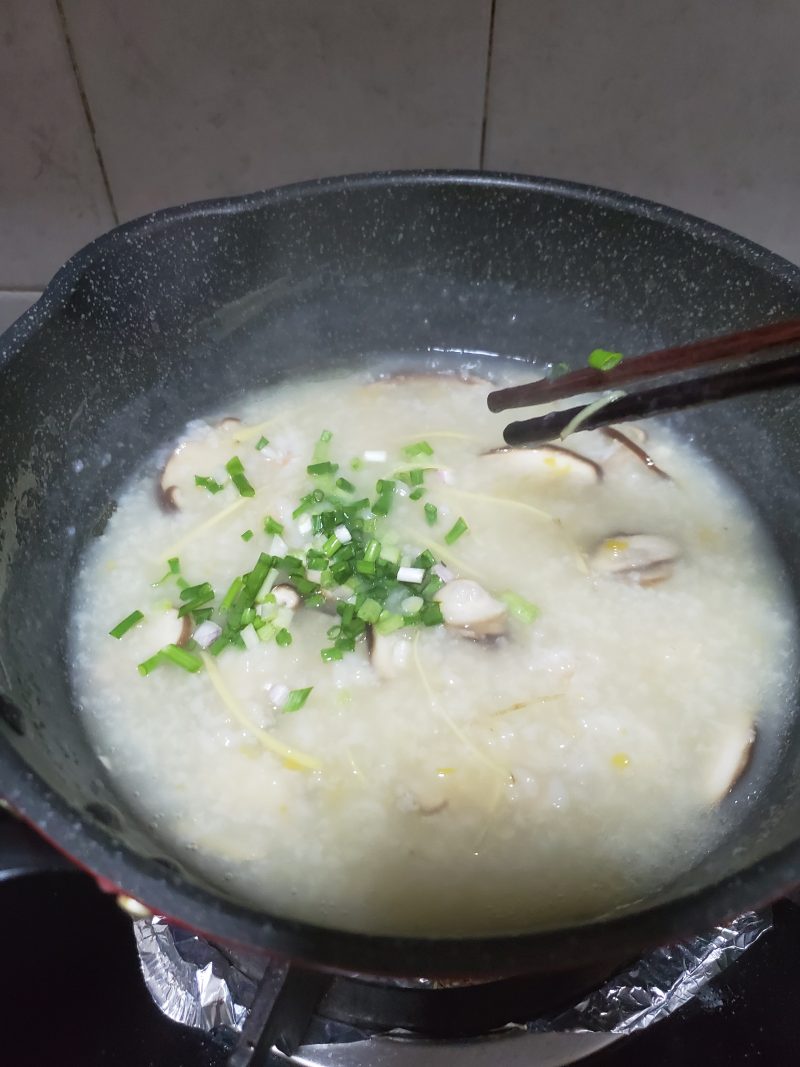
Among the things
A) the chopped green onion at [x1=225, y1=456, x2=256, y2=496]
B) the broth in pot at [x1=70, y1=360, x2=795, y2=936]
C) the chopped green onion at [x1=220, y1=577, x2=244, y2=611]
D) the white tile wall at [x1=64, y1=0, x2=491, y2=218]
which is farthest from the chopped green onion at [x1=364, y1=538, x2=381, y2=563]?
the white tile wall at [x1=64, y1=0, x2=491, y2=218]

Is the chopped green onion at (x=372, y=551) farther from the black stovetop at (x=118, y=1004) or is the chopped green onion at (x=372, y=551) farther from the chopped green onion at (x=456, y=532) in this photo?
the black stovetop at (x=118, y=1004)

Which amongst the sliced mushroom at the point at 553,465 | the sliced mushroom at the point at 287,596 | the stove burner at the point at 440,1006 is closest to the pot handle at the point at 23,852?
the stove burner at the point at 440,1006

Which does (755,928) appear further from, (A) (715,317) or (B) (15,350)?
(B) (15,350)

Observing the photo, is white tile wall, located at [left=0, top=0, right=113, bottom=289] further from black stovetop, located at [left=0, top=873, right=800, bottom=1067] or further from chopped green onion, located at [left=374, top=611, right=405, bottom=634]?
black stovetop, located at [left=0, top=873, right=800, bottom=1067]

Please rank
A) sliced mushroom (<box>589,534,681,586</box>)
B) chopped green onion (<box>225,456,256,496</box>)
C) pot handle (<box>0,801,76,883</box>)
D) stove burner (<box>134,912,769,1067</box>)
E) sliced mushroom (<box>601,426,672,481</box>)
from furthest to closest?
1. sliced mushroom (<box>601,426,672,481</box>)
2. chopped green onion (<box>225,456,256,496</box>)
3. sliced mushroom (<box>589,534,681,586</box>)
4. pot handle (<box>0,801,76,883</box>)
5. stove burner (<box>134,912,769,1067</box>)

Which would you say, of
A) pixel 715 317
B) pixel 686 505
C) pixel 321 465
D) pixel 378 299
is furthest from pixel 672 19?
pixel 321 465
